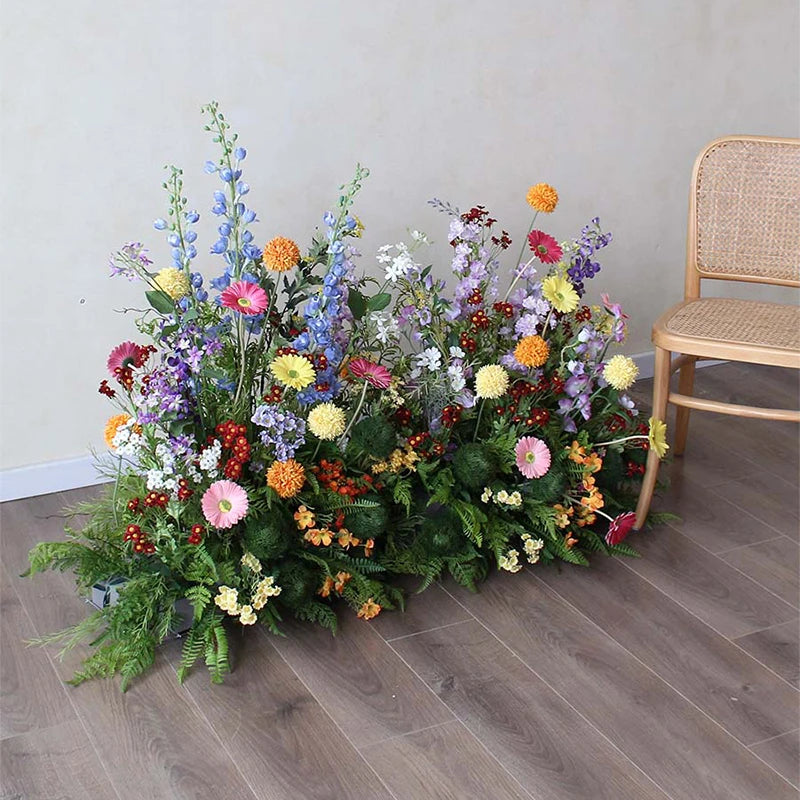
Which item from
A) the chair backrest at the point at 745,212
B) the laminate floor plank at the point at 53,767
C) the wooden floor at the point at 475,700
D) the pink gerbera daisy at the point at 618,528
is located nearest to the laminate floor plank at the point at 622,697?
the wooden floor at the point at 475,700

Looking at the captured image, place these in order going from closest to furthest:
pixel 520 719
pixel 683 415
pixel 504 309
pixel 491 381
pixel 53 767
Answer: pixel 53 767 → pixel 520 719 → pixel 491 381 → pixel 504 309 → pixel 683 415

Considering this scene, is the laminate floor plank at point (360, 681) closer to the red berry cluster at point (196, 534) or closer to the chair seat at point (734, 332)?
the red berry cluster at point (196, 534)

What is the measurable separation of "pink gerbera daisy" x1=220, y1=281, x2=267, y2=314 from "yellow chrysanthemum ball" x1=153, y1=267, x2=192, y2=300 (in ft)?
0.34

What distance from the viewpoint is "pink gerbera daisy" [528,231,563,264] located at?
2.22 m

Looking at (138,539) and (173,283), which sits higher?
(173,283)

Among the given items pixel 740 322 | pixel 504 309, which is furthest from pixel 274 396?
pixel 740 322

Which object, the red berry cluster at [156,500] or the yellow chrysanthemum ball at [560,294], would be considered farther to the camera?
the yellow chrysanthemum ball at [560,294]

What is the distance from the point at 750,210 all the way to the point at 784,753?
→ 4.35 feet

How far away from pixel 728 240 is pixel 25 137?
1.59 m

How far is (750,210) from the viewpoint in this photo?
2535 millimetres

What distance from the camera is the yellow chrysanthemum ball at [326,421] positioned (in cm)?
198

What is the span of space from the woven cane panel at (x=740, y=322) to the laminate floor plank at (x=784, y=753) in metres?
0.78

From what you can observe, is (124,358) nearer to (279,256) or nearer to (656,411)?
(279,256)

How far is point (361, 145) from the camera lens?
8.44ft
